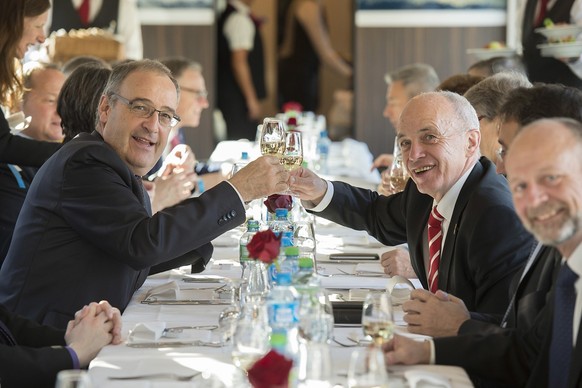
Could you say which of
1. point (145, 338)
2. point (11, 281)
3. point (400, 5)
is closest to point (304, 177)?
point (11, 281)

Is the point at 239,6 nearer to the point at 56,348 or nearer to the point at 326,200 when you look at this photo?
the point at 326,200

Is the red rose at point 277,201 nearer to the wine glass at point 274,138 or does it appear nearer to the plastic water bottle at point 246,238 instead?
the plastic water bottle at point 246,238

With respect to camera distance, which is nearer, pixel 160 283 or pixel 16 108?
pixel 160 283

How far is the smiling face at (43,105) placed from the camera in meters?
5.41

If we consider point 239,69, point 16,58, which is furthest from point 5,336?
point 239,69

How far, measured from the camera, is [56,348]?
2580 mm

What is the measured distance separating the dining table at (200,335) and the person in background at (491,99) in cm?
63

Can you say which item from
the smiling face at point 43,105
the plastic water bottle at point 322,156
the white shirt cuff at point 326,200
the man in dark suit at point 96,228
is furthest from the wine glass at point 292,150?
the plastic water bottle at point 322,156

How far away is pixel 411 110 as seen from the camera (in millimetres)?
3424

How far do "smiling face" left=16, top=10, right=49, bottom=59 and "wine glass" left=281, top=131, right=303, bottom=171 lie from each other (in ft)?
5.17

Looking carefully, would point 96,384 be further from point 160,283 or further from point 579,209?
point 160,283

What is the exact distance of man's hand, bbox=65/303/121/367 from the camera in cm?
256

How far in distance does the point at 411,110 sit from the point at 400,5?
8541mm

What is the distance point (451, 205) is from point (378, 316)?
3.47ft
